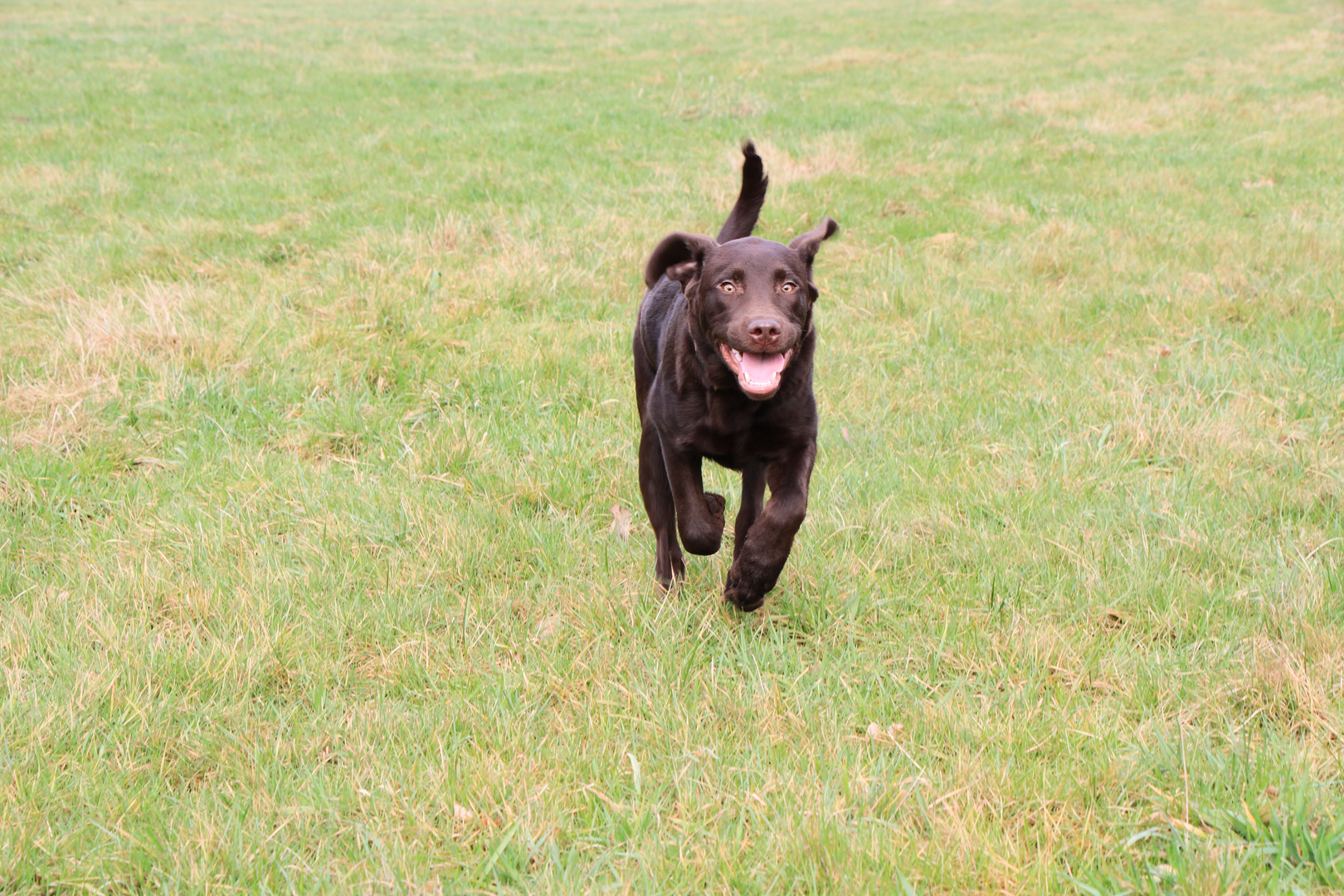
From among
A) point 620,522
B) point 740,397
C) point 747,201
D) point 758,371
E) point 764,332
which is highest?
point 747,201

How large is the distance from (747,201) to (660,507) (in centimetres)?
132

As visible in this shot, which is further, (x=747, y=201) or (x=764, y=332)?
(x=747, y=201)

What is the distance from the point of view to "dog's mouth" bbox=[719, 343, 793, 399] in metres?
2.97

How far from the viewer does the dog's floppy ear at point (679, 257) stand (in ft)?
11.5

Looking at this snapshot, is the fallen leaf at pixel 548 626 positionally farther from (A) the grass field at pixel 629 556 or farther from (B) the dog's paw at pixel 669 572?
(B) the dog's paw at pixel 669 572

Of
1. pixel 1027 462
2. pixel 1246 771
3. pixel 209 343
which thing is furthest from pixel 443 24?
pixel 1246 771

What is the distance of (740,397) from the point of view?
3256 millimetres

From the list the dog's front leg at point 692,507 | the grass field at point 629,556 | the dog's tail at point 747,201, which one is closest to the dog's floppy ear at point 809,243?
the dog's tail at point 747,201

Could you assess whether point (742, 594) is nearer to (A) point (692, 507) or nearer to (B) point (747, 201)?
(A) point (692, 507)

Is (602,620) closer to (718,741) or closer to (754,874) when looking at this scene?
(718,741)

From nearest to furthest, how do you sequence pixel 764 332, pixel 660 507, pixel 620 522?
pixel 764 332 → pixel 660 507 → pixel 620 522

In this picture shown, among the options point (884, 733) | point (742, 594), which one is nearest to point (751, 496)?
point (742, 594)

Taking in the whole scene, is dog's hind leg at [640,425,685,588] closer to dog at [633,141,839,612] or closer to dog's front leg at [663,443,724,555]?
dog at [633,141,839,612]

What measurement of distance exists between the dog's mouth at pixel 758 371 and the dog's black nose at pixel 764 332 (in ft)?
0.25
